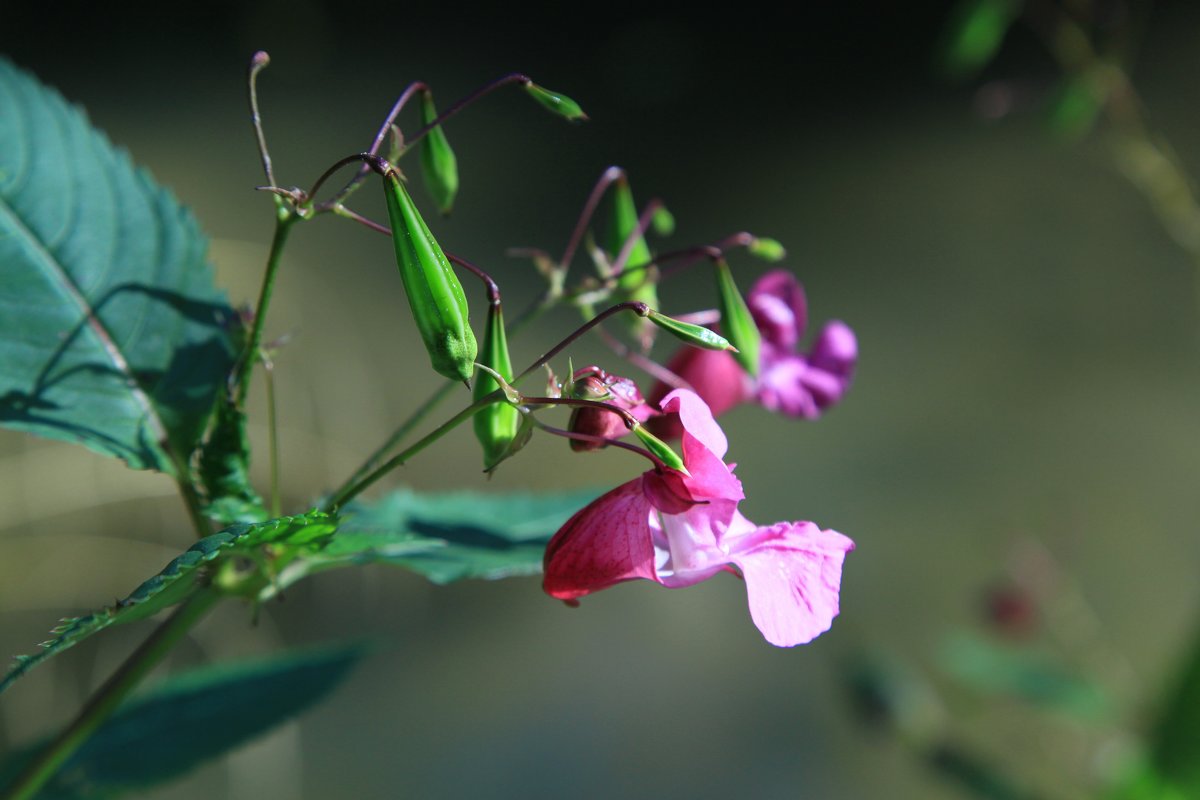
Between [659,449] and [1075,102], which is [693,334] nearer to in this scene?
[659,449]

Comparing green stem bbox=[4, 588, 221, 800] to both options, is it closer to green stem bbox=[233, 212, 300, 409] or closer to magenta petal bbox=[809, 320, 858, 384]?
green stem bbox=[233, 212, 300, 409]

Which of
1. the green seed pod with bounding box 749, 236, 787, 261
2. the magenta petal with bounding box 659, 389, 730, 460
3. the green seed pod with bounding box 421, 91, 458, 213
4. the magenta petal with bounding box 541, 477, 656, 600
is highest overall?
the green seed pod with bounding box 421, 91, 458, 213

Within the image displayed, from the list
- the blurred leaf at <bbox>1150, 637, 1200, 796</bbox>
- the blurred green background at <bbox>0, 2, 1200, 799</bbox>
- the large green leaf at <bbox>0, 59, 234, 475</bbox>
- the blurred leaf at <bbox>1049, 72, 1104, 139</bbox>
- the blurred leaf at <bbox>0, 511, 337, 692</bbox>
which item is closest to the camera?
the blurred leaf at <bbox>0, 511, 337, 692</bbox>

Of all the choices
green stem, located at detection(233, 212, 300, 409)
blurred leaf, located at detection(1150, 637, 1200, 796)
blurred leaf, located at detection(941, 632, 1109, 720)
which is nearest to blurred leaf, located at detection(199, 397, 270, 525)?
green stem, located at detection(233, 212, 300, 409)

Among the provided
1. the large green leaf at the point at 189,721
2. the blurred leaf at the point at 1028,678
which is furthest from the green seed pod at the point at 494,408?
the blurred leaf at the point at 1028,678

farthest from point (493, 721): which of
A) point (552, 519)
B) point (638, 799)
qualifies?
Result: point (552, 519)

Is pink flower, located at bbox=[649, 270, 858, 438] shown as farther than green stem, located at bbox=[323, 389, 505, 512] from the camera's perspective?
Yes
